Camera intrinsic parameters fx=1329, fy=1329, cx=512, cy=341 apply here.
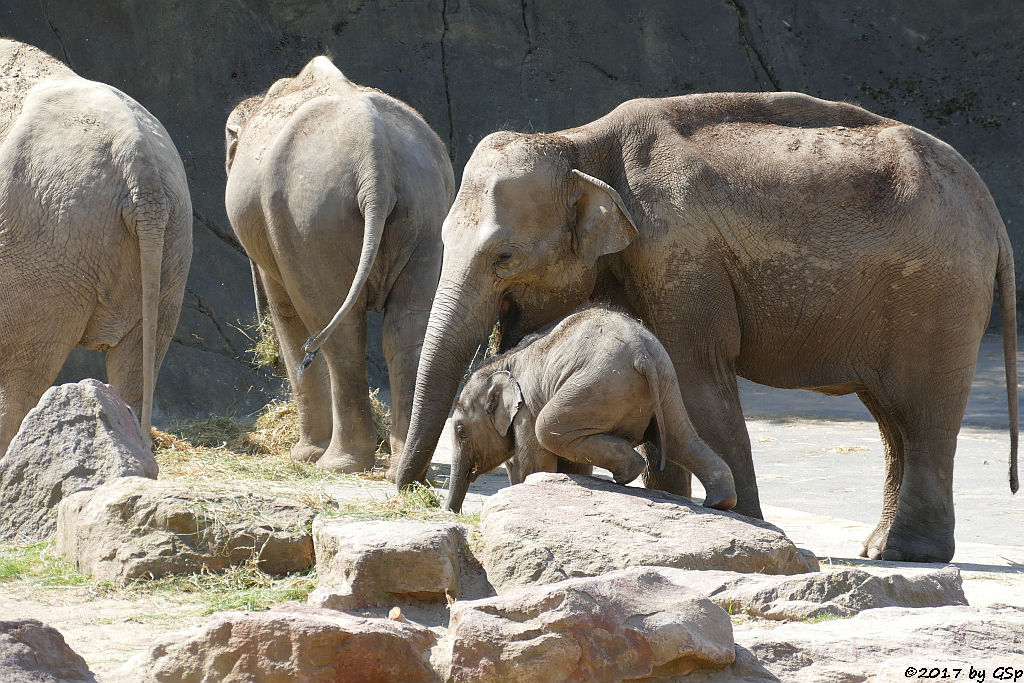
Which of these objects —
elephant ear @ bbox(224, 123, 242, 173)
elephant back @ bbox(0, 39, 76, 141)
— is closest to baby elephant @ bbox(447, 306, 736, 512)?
elephant back @ bbox(0, 39, 76, 141)

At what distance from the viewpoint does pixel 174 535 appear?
404cm

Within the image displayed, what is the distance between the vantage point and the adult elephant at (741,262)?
4.86 m

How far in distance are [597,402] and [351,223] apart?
254cm

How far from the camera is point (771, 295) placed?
16.3ft

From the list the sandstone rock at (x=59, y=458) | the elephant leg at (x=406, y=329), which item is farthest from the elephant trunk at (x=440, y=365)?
the elephant leg at (x=406, y=329)

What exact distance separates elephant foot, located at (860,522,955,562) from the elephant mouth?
1.60 metres

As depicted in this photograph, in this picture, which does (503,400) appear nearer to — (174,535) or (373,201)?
(174,535)

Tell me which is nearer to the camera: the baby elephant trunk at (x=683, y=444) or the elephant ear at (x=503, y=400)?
the baby elephant trunk at (x=683, y=444)

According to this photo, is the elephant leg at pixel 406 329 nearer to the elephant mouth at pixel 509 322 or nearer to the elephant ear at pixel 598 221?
the elephant mouth at pixel 509 322

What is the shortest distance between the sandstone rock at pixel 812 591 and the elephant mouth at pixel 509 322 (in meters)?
1.68

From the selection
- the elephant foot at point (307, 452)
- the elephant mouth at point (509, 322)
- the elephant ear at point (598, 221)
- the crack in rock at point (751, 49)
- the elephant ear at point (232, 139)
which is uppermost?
the crack in rock at point (751, 49)

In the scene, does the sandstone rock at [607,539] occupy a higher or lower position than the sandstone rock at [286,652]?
lower

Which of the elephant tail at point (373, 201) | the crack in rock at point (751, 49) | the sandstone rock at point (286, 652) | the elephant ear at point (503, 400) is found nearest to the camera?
Result: the sandstone rock at point (286, 652)

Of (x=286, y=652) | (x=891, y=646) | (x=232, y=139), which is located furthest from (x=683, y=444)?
(x=232, y=139)
